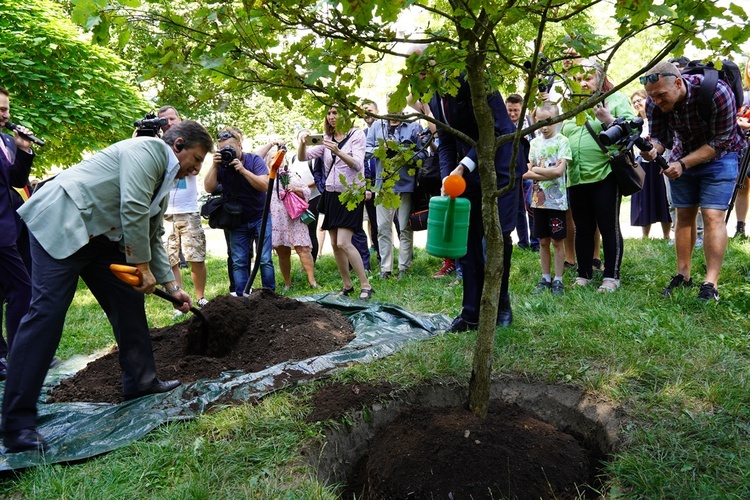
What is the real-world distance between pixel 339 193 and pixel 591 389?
151 inches

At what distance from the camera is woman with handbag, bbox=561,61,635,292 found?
5.02 meters

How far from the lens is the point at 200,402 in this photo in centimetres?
324

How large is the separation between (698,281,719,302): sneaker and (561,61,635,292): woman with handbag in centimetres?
74

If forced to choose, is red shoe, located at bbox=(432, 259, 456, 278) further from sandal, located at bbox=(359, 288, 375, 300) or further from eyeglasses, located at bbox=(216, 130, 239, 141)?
eyeglasses, located at bbox=(216, 130, 239, 141)

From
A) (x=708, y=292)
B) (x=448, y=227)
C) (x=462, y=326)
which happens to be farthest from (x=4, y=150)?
(x=708, y=292)

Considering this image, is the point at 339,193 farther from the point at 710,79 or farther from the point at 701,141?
the point at 710,79

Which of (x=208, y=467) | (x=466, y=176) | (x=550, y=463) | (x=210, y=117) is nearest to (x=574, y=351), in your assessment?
(x=550, y=463)

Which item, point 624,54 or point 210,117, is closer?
point 624,54

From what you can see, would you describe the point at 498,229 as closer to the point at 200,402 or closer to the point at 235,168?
the point at 200,402

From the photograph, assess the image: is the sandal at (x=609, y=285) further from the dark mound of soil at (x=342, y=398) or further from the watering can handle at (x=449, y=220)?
the dark mound of soil at (x=342, y=398)

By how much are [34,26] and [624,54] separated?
16.5m

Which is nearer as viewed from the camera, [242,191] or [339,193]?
[242,191]

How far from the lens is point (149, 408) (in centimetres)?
327

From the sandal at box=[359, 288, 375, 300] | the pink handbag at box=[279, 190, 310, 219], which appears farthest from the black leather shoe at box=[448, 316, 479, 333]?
the pink handbag at box=[279, 190, 310, 219]
